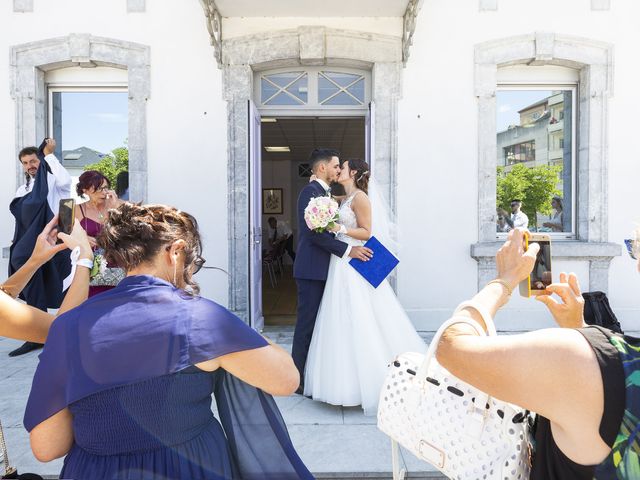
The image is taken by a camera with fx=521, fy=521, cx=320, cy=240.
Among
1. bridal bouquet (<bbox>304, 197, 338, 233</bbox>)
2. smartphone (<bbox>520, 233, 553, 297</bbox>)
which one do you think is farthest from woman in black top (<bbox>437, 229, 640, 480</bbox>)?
bridal bouquet (<bbox>304, 197, 338, 233</bbox>)

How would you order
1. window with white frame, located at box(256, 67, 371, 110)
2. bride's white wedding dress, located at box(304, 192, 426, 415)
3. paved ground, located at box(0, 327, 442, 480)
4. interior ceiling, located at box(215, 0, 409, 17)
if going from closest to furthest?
paved ground, located at box(0, 327, 442, 480) → bride's white wedding dress, located at box(304, 192, 426, 415) → interior ceiling, located at box(215, 0, 409, 17) → window with white frame, located at box(256, 67, 371, 110)

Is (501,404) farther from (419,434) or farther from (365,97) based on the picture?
(365,97)

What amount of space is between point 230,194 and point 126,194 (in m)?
1.33

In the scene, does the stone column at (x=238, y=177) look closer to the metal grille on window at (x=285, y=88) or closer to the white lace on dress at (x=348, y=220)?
the metal grille on window at (x=285, y=88)

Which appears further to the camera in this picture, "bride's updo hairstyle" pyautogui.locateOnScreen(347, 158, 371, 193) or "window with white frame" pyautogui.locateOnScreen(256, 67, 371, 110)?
"window with white frame" pyautogui.locateOnScreen(256, 67, 371, 110)

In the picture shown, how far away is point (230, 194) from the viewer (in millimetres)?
6211

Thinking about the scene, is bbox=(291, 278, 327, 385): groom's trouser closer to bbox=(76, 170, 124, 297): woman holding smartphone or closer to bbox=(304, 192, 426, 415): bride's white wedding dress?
bbox=(304, 192, 426, 415): bride's white wedding dress

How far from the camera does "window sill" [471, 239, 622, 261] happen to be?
6.17 meters

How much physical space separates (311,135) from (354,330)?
939 centimetres

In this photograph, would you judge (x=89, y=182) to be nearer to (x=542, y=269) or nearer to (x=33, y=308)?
(x=33, y=308)

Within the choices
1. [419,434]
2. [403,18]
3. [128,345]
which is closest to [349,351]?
[419,434]

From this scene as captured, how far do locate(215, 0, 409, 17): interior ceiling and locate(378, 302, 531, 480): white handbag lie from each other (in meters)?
5.18

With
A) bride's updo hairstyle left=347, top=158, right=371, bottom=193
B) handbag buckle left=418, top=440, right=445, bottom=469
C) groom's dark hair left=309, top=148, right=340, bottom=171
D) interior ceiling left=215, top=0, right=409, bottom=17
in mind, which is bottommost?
handbag buckle left=418, top=440, right=445, bottom=469

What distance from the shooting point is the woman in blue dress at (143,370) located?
1.36 m
